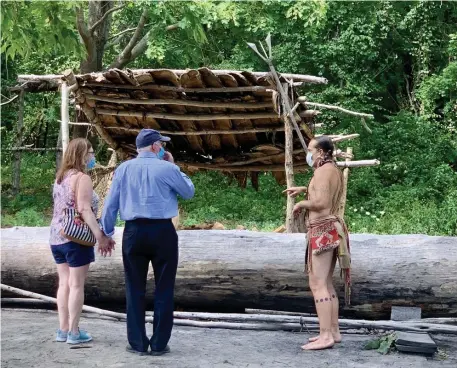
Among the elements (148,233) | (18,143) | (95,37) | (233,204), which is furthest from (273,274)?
(18,143)

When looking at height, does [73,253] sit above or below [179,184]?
below

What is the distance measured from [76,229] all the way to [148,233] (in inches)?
25.4

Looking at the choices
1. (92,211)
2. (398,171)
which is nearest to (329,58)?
(398,171)

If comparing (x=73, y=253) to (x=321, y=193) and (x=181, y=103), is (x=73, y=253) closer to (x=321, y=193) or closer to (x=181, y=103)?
(x=321, y=193)

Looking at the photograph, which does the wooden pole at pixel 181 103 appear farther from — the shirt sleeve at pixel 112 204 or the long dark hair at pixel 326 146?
the shirt sleeve at pixel 112 204

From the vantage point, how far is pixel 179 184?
17.0 ft

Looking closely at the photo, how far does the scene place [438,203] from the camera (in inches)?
707

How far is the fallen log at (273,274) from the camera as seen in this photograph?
21.5 ft

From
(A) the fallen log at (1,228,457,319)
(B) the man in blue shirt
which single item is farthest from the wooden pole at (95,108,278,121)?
(B) the man in blue shirt

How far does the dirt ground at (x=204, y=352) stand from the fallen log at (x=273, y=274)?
22.6 inches

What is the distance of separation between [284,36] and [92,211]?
1655cm

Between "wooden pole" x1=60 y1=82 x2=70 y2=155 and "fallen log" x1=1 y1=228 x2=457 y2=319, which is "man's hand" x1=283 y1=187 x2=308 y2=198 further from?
"wooden pole" x1=60 y1=82 x2=70 y2=155

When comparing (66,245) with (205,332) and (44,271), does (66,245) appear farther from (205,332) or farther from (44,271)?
(44,271)

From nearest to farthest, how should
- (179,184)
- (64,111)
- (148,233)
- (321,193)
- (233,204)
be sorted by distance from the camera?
(148,233)
(179,184)
(321,193)
(64,111)
(233,204)
